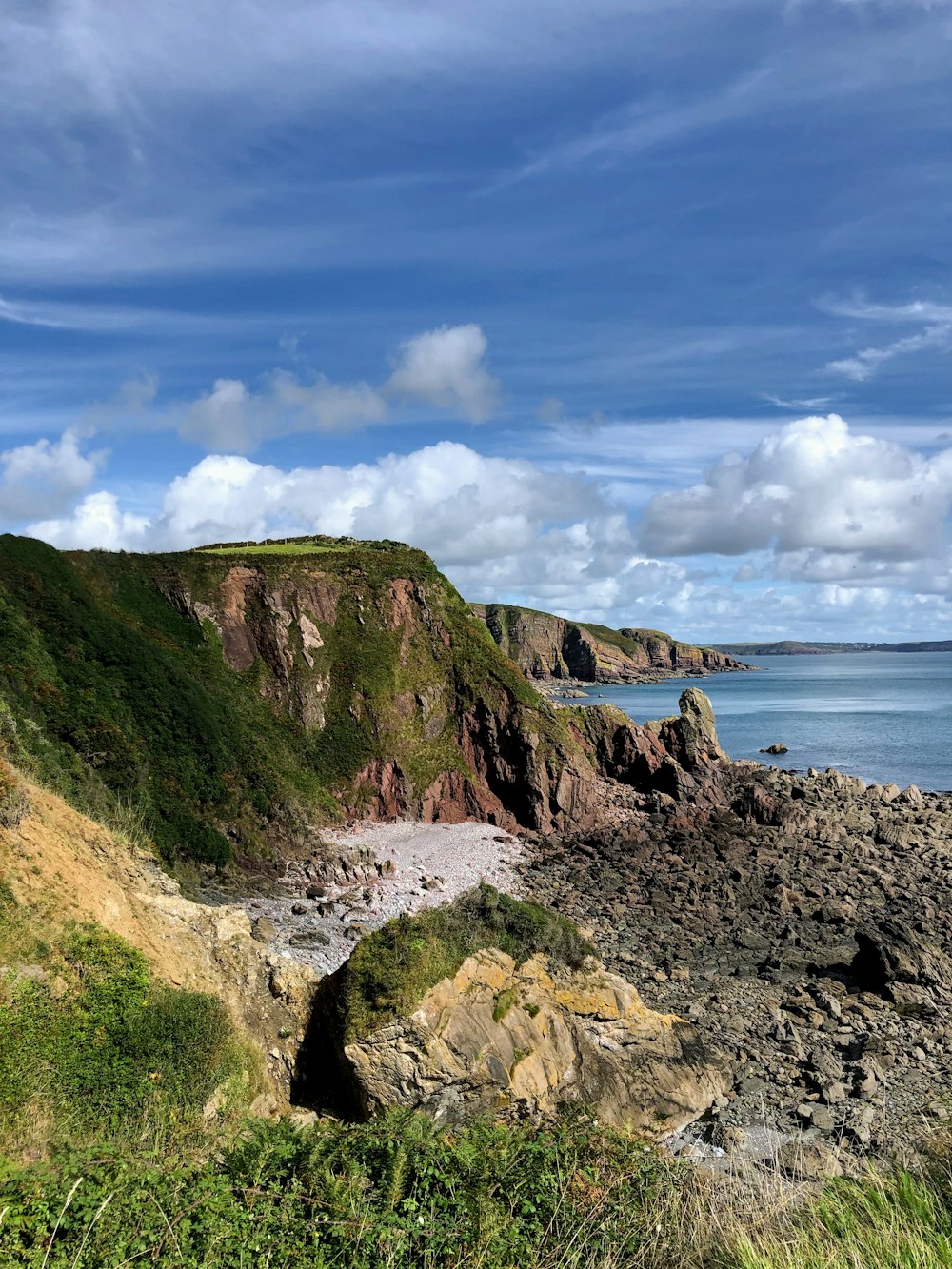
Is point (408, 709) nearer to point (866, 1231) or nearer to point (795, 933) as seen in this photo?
point (795, 933)

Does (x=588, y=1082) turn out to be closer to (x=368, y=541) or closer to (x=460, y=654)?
(x=460, y=654)

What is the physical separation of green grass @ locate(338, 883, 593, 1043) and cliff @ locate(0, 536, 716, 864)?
48.4 feet

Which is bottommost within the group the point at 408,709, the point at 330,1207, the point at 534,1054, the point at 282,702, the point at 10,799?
the point at 534,1054

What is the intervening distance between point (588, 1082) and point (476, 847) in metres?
24.0

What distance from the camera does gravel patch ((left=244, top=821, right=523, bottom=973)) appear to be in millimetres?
26453

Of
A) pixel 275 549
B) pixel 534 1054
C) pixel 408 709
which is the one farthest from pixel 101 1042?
pixel 275 549

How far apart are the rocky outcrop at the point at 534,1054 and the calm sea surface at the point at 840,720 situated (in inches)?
1805

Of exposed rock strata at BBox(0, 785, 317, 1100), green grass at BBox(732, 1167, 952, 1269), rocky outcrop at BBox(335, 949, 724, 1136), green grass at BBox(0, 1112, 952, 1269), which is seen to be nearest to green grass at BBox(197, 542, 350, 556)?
exposed rock strata at BBox(0, 785, 317, 1100)

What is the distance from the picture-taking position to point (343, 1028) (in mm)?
14391

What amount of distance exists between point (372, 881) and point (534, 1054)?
19356mm

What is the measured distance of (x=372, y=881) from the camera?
33.6 m

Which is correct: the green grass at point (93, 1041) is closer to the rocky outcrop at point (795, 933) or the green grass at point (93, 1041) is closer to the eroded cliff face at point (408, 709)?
the rocky outcrop at point (795, 933)

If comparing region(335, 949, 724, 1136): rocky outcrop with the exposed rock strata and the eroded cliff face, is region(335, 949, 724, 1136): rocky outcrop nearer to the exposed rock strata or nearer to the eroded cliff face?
the exposed rock strata

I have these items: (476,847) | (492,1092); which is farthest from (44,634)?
(492,1092)
